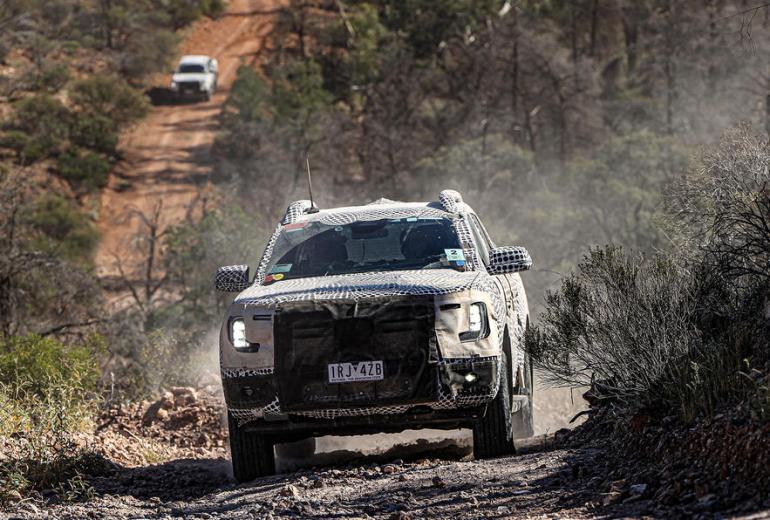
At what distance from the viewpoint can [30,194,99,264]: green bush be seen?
40.9 metres

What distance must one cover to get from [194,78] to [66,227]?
57.1ft

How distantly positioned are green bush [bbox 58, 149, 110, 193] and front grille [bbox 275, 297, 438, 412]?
41.6 meters

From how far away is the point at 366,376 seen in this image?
813 cm

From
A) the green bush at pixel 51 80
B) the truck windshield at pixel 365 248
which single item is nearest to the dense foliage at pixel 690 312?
the truck windshield at pixel 365 248

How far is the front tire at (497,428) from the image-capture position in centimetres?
847

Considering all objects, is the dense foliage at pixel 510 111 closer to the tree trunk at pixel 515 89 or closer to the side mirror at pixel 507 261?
the tree trunk at pixel 515 89

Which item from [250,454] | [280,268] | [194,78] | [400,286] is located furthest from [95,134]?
[400,286]

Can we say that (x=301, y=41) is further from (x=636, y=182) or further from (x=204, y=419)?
(x=204, y=419)

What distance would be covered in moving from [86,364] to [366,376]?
5158mm

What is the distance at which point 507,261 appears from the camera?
9242mm

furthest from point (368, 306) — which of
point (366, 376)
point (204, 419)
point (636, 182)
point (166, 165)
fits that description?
point (166, 165)

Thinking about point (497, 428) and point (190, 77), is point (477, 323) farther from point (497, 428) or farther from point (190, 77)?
point (190, 77)

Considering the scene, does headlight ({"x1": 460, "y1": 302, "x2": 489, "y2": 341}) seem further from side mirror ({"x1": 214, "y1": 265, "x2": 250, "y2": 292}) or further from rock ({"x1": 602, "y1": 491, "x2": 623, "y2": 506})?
side mirror ({"x1": 214, "y1": 265, "x2": 250, "y2": 292})

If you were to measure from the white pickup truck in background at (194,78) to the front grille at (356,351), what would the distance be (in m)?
51.2
